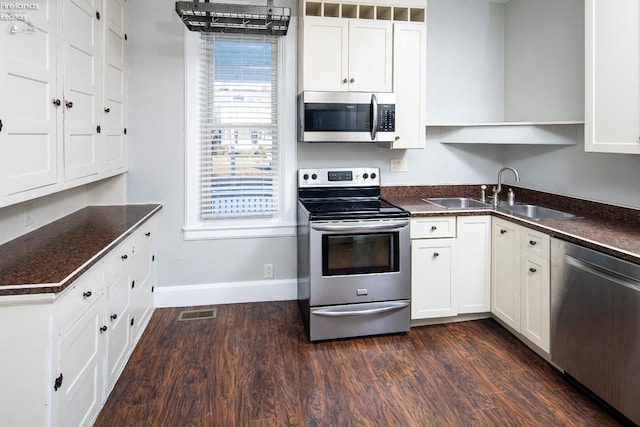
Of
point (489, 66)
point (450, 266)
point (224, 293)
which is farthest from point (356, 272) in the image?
point (489, 66)

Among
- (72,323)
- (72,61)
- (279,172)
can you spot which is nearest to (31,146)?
(72,61)

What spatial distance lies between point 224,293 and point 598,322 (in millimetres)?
2583

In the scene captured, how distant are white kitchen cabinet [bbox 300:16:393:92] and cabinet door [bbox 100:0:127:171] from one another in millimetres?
1286

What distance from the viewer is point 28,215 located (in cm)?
230

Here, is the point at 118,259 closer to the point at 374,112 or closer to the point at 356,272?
the point at 356,272

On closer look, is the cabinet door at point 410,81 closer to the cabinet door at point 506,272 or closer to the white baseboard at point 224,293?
the cabinet door at point 506,272

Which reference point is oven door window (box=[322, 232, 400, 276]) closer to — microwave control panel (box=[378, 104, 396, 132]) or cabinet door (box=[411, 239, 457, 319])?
cabinet door (box=[411, 239, 457, 319])

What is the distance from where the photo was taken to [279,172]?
351 centimetres

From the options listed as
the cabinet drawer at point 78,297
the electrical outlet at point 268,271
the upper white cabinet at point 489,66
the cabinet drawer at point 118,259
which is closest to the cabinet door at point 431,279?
the upper white cabinet at point 489,66

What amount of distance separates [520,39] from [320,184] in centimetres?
205

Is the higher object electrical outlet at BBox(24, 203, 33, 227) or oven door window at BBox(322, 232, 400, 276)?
electrical outlet at BBox(24, 203, 33, 227)

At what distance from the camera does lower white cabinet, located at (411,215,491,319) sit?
9.90 ft

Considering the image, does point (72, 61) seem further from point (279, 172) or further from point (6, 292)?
point (279, 172)

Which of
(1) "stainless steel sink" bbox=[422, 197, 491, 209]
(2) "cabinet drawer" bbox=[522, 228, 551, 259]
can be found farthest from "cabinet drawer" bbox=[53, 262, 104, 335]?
(1) "stainless steel sink" bbox=[422, 197, 491, 209]
